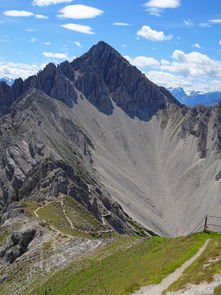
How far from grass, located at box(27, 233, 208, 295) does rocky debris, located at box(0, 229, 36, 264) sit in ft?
48.1

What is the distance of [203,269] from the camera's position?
34125 mm

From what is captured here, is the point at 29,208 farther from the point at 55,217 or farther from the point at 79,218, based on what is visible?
the point at 79,218

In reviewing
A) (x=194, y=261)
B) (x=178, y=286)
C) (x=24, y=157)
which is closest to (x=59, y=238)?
(x=194, y=261)

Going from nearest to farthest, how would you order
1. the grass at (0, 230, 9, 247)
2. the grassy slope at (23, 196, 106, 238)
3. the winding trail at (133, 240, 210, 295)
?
the winding trail at (133, 240, 210, 295)
the grass at (0, 230, 9, 247)
the grassy slope at (23, 196, 106, 238)

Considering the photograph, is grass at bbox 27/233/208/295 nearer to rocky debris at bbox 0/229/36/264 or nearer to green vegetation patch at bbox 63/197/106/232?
rocky debris at bbox 0/229/36/264

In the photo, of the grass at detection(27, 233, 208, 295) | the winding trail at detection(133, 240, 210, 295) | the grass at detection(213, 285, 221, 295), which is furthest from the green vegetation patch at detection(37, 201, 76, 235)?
the grass at detection(213, 285, 221, 295)

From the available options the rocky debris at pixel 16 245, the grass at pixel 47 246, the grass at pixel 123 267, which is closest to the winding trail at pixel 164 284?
the grass at pixel 123 267

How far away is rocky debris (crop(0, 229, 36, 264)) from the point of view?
62963 mm

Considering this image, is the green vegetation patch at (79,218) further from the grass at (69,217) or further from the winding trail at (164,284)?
the winding trail at (164,284)

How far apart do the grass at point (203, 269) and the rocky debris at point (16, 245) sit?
3259 centimetres

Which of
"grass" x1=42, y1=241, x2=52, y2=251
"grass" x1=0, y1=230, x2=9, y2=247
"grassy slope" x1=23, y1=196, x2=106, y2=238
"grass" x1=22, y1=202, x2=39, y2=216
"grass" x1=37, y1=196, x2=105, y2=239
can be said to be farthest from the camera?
"grass" x1=22, y1=202, x2=39, y2=216

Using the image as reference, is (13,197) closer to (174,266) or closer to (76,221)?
(76,221)

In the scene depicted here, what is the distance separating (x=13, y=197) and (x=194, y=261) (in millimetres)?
108789

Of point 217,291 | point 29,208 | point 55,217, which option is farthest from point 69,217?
point 217,291
